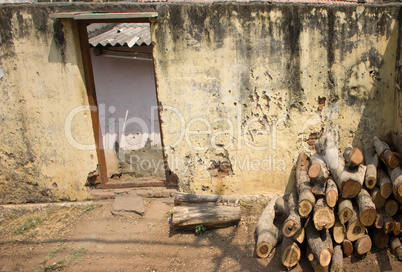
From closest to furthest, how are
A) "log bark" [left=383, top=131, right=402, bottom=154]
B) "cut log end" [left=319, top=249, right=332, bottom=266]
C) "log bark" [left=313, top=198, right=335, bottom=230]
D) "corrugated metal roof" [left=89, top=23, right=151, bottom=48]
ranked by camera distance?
"cut log end" [left=319, top=249, right=332, bottom=266] → "log bark" [left=313, top=198, right=335, bottom=230] → "log bark" [left=383, top=131, right=402, bottom=154] → "corrugated metal roof" [left=89, top=23, right=151, bottom=48]

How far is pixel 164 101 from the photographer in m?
4.81

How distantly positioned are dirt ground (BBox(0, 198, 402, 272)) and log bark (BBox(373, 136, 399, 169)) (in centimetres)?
103

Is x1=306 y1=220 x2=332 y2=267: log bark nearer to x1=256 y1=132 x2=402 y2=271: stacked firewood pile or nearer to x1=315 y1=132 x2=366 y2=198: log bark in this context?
x1=256 y1=132 x2=402 y2=271: stacked firewood pile

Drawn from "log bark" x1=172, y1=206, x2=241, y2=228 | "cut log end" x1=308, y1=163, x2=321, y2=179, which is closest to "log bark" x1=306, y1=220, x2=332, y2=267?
"cut log end" x1=308, y1=163, x2=321, y2=179

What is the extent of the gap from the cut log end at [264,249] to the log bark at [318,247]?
485 millimetres

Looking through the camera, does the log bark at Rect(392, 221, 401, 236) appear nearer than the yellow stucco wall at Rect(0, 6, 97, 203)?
Yes

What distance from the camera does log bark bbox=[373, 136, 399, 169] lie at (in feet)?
13.0

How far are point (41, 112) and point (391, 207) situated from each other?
187 inches

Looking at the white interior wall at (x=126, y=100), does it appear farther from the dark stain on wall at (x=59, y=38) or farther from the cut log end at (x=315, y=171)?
the cut log end at (x=315, y=171)

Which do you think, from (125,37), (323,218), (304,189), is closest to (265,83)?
(304,189)

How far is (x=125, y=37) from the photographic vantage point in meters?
6.77

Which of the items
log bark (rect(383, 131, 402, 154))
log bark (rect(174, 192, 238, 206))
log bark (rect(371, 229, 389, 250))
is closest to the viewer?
log bark (rect(371, 229, 389, 250))

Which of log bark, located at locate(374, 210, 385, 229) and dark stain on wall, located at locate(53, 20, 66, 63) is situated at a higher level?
dark stain on wall, located at locate(53, 20, 66, 63)

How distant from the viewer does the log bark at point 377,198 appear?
393 cm
